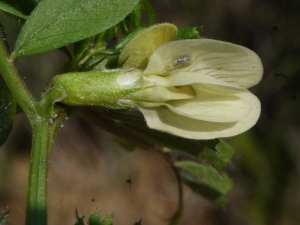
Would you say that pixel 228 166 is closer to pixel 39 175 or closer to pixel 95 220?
pixel 95 220

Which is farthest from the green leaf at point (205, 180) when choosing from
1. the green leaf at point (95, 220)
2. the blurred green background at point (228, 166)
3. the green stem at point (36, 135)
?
the blurred green background at point (228, 166)

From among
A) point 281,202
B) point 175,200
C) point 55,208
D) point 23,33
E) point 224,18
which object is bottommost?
point 281,202

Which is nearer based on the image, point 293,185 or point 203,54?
point 203,54

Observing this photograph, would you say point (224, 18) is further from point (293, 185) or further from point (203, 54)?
point (203, 54)

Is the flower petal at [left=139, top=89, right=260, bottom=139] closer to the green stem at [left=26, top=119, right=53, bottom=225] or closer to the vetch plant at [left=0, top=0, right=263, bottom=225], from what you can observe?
the vetch plant at [left=0, top=0, right=263, bottom=225]

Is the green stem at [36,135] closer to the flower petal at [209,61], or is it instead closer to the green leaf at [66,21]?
the green leaf at [66,21]

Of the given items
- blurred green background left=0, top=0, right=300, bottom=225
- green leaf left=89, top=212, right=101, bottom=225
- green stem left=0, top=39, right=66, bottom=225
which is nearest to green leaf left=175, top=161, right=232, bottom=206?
green leaf left=89, top=212, right=101, bottom=225

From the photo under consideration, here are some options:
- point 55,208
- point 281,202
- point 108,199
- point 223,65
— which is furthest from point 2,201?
point 223,65

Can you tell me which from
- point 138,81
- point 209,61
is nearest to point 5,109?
point 138,81
